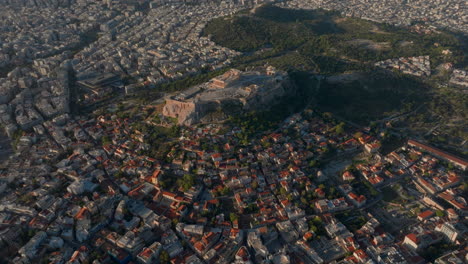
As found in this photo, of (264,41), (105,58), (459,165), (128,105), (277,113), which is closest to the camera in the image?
(459,165)

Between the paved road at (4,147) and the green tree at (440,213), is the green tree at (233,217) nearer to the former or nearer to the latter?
the green tree at (440,213)

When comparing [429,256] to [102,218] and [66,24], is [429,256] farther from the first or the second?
[66,24]

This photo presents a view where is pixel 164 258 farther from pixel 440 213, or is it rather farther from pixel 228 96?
pixel 440 213

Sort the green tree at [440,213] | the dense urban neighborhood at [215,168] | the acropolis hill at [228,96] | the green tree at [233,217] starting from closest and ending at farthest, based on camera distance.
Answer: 1. the dense urban neighborhood at [215,168]
2. the green tree at [233,217]
3. the green tree at [440,213]
4. the acropolis hill at [228,96]

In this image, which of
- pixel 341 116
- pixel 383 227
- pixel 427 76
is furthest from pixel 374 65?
pixel 383 227

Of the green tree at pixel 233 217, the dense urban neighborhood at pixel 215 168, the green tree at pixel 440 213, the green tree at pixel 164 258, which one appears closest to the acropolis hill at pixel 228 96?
the dense urban neighborhood at pixel 215 168

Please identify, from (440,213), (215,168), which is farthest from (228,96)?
(440,213)
